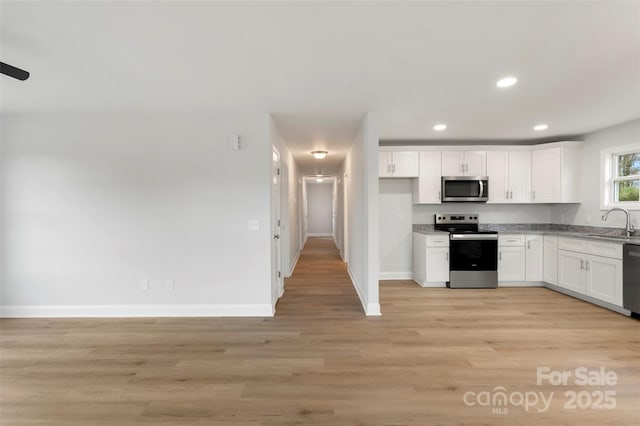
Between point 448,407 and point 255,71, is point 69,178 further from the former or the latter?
point 448,407

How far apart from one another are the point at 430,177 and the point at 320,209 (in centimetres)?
907

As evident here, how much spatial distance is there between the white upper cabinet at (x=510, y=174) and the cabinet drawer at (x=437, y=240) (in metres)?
1.12

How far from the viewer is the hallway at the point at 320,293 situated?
3832 mm

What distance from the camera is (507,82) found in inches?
107

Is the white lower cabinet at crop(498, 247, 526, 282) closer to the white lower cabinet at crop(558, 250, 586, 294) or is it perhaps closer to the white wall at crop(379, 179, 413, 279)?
the white lower cabinet at crop(558, 250, 586, 294)

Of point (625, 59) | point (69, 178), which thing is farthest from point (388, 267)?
point (69, 178)

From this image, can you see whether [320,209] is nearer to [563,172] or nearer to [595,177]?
[563,172]

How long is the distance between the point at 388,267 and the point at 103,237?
4.31m

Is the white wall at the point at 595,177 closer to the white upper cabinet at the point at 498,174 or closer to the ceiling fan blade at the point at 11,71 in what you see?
the white upper cabinet at the point at 498,174

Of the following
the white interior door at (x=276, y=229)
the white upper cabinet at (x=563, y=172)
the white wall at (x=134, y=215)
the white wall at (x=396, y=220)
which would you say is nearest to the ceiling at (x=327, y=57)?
the white wall at (x=134, y=215)

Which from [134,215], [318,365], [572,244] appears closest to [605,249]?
[572,244]

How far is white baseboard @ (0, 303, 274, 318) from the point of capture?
12.1 ft

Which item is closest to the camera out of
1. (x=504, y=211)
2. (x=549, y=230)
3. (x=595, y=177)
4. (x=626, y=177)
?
(x=626, y=177)

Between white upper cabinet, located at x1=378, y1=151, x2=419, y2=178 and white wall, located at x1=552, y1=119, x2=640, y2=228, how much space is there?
2555 millimetres
